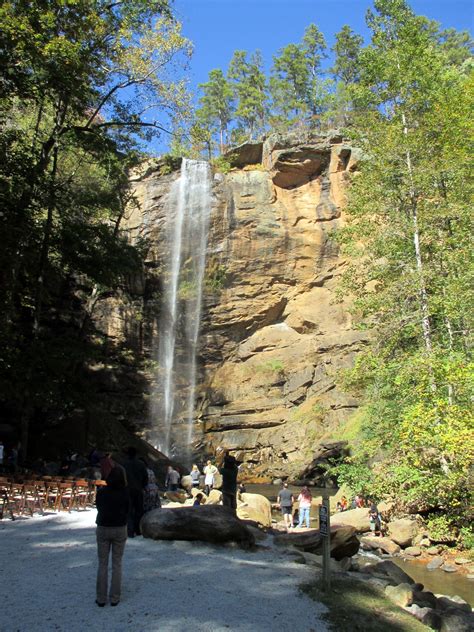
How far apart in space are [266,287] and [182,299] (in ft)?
17.9

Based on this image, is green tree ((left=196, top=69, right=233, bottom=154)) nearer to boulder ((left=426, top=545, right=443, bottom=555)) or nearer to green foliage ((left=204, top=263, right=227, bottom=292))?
green foliage ((left=204, top=263, right=227, bottom=292))

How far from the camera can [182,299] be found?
33219 mm

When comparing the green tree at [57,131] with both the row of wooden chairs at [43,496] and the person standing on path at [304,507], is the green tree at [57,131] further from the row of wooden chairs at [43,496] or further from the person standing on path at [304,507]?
the person standing on path at [304,507]

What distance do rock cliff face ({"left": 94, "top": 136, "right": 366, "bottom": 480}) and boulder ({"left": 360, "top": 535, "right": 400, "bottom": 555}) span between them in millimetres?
15398

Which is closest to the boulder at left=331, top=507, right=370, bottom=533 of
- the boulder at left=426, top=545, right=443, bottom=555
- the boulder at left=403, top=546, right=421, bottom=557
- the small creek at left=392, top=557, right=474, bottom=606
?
the boulder at left=403, top=546, right=421, bottom=557

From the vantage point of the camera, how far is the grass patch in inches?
205

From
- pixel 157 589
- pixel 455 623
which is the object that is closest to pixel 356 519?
pixel 455 623

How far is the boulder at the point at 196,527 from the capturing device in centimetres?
815

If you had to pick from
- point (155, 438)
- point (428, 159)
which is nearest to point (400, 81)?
point (428, 159)

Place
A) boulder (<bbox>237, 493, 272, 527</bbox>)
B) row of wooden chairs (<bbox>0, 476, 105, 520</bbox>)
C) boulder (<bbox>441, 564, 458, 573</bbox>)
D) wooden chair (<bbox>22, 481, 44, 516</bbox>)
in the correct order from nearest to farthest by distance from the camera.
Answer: row of wooden chairs (<bbox>0, 476, 105, 520</bbox>) → wooden chair (<bbox>22, 481, 44, 516</bbox>) → boulder (<bbox>441, 564, 458, 573</bbox>) → boulder (<bbox>237, 493, 272, 527</bbox>)

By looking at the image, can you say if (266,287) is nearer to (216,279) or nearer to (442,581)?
(216,279)

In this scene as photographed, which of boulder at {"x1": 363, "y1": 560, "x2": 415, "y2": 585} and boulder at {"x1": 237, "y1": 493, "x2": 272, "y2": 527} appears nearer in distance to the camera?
boulder at {"x1": 363, "y1": 560, "x2": 415, "y2": 585}

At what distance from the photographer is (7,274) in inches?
684

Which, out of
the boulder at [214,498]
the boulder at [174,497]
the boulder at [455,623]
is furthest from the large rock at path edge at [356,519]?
the boulder at [455,623]
